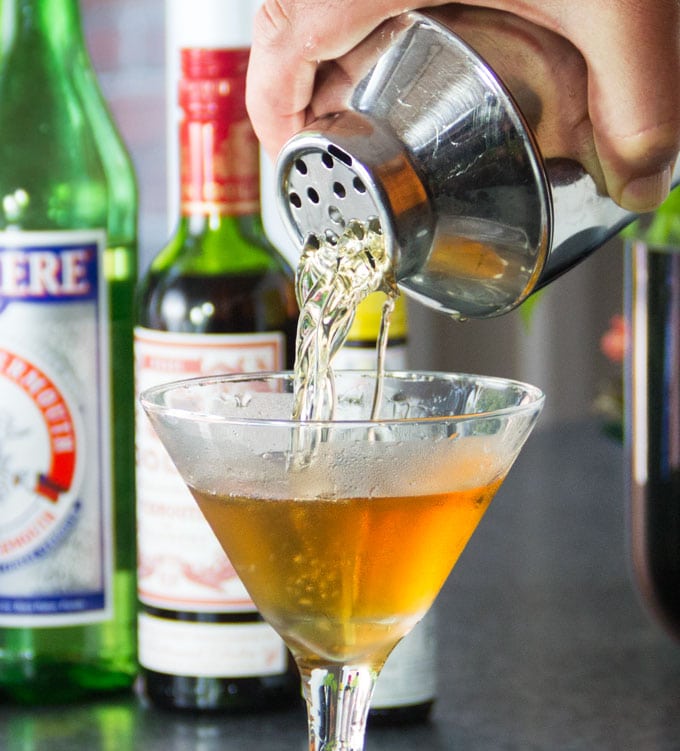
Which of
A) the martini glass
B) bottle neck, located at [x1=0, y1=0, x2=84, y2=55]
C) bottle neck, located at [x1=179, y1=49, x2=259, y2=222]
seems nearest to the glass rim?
the martini glass

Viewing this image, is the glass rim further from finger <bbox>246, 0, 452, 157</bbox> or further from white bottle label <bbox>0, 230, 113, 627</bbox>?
white bottle label <bbox>0, 230, 113, 627</bbox>

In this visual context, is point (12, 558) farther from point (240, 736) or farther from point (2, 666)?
point (240, 736)

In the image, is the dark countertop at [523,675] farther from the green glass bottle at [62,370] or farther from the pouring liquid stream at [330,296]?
the pouring liquid stream at [330,296]

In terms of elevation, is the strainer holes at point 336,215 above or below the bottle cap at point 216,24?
below

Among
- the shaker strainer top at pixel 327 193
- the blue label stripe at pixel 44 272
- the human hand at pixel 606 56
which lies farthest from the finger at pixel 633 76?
the blue label stripe at pixel 44 272

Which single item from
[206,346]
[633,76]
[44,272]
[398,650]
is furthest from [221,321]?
[633,76]

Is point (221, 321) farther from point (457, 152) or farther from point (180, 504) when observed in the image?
point (457, 152)

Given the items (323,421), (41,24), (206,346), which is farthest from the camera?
(41,24)
